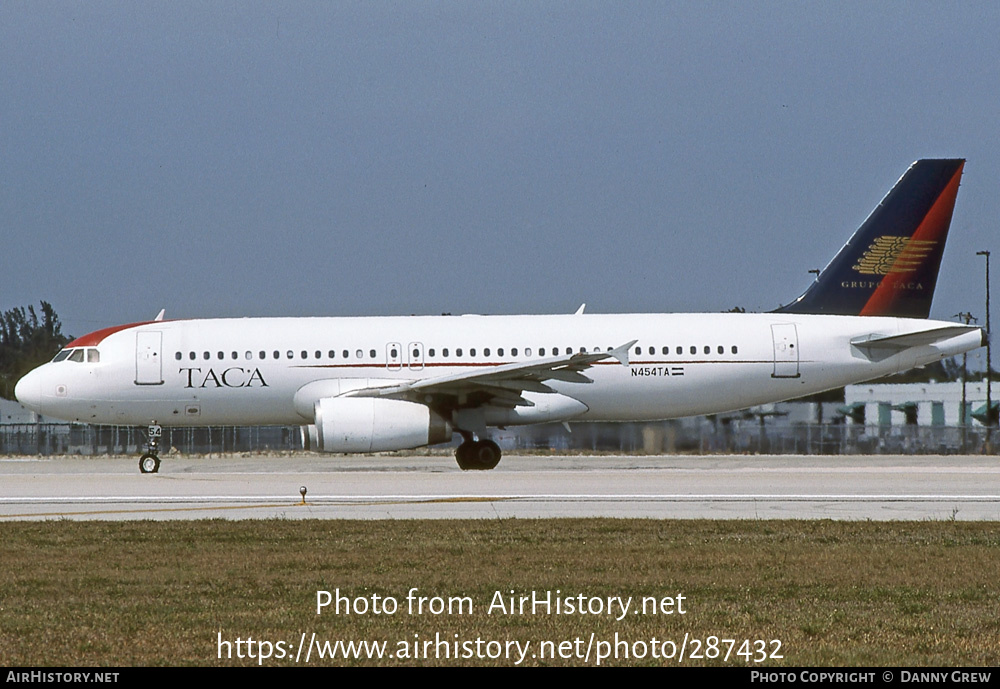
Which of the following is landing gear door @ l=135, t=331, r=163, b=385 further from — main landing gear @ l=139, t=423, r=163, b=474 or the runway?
the runway

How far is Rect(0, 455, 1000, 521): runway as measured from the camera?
15.9 metres

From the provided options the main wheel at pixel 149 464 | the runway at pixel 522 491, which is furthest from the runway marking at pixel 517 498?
the main wheel at pixel 149 464

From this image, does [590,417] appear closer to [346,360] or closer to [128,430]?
[346,360]

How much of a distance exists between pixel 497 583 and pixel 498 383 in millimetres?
14683

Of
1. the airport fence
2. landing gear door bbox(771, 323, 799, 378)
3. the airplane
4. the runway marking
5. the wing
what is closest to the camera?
the runway marking

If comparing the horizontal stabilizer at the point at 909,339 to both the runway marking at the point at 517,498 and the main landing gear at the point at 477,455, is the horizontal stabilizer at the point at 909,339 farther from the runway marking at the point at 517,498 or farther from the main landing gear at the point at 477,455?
the runway marking at the point at 517,498

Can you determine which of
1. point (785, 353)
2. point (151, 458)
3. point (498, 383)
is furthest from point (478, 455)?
point (785, 353)

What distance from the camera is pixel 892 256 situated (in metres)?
28.0

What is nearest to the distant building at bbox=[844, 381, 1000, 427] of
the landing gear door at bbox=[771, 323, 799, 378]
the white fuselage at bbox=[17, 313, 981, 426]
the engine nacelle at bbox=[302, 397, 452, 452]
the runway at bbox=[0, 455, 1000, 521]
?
the runway at bbox=[0, 455, 1000, 521]

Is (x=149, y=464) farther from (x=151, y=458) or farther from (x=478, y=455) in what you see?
(x=478, y=455)

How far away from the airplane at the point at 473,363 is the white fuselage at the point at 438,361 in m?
0.03

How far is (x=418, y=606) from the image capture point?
891cm

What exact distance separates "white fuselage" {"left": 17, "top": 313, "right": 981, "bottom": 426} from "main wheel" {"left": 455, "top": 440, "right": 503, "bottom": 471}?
1.72 meters
